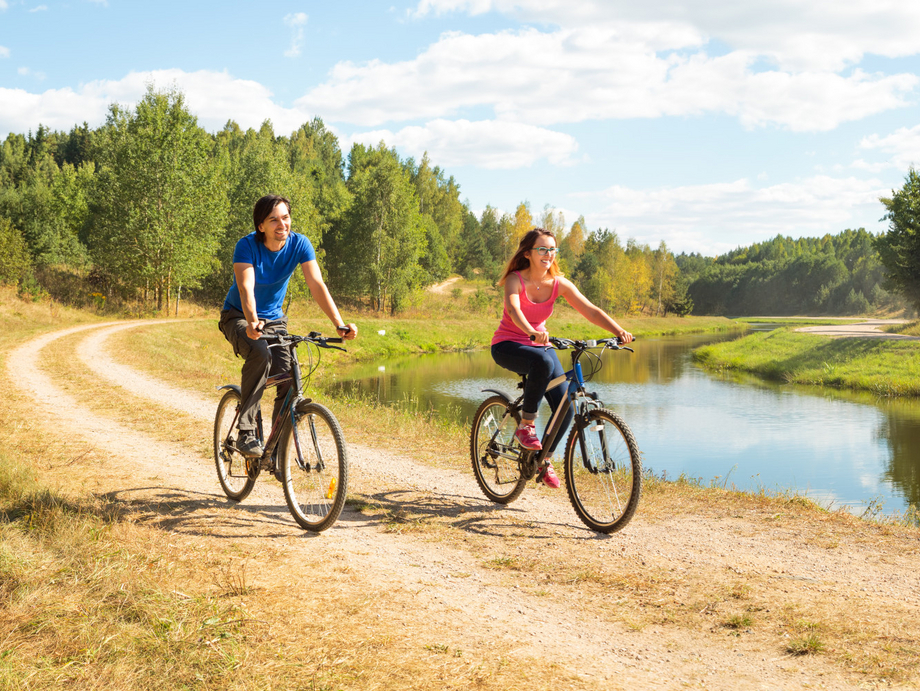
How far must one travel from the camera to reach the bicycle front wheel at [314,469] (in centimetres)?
465

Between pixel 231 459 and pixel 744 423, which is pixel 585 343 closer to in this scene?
pixel 231 459

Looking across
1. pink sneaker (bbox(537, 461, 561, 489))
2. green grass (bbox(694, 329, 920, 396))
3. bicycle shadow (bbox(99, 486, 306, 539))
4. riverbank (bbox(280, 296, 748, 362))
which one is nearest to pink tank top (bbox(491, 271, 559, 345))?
pink sneaker (bbox(537, 461, 561, 489))

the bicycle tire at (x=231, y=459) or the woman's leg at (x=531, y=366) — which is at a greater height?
the woman's leg at (x=531, y=366)

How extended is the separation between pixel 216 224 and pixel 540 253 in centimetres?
3152

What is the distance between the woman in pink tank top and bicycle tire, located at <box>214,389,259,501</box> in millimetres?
2199

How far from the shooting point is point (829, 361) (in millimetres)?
29094

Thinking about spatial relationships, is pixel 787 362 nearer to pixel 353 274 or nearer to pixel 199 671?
pixel 353 274

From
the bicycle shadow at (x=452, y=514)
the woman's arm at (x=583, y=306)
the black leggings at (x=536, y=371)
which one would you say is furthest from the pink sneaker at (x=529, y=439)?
the woman's arm at (x=583, y=306)

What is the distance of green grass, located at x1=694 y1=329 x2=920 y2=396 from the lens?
2475 cm

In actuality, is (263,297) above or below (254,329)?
above

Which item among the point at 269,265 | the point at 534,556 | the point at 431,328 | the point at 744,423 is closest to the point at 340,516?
the point at 534,556

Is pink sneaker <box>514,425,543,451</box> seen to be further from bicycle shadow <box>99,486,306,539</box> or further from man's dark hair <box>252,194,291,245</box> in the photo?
man's dark hair <box>252,194,291,245</box>

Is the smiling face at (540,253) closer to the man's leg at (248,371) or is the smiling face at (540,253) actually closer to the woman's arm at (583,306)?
the woman's arm at (583,306)

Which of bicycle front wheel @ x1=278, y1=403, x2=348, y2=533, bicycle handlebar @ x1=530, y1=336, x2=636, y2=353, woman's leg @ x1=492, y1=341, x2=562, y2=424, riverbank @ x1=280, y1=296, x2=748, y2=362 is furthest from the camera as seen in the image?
riverbank @ x1=280, y1=296, x2=748, y2=362
